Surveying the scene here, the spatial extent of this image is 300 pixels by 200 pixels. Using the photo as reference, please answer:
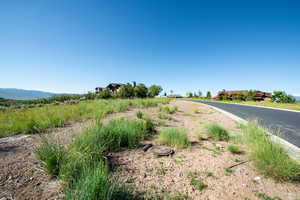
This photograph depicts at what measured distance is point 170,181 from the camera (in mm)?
1660

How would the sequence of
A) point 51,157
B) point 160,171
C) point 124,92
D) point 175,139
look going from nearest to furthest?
point 51,157 < point 160,171 < point 175,139 < point 124,92

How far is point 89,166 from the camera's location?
140 centimetres

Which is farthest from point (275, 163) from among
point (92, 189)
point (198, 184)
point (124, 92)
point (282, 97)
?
point (282, 97)

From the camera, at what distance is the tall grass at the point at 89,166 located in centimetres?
111

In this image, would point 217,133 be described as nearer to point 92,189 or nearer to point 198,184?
point 198,184

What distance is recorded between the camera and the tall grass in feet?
3.63

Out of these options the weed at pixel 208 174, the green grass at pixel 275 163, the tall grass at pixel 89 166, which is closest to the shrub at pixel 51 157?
the tall grass at pixel 89 166

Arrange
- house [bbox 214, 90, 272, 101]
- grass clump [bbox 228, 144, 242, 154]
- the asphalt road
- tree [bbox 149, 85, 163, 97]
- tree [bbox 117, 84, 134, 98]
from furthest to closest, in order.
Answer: tree [bbox 149, 85, 163, 97] < house [bbox 214, 90, 272, 101] < tree [bbox 117, 84, 134, 98] < the asphalt road < grass clump [bbox 228, 144, 242, 154]

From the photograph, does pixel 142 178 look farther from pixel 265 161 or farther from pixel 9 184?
pixel 265 161

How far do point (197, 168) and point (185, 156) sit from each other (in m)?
0.40

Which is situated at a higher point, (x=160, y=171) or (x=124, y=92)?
(x=124, y=92)

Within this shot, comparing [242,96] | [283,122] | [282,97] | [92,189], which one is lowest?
[283,122]

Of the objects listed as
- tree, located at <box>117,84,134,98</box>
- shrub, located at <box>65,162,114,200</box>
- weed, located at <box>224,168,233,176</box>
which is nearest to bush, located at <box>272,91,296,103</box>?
weed, located at <box>224,168,233,176</box>

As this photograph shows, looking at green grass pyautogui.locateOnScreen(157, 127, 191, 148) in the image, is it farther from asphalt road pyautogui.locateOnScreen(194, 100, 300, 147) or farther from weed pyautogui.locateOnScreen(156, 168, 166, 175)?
asphalt road pyautogui.locateOnScreen(194, 100, 300, 147)
